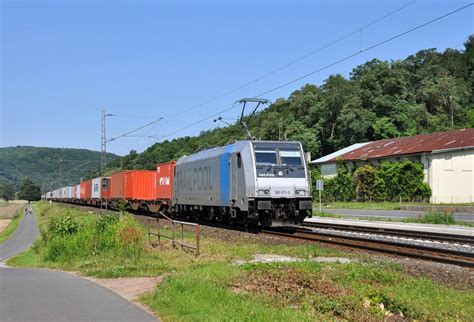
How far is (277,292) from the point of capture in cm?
890

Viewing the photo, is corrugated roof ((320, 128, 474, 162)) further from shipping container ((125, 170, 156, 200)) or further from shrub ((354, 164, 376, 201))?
shipping container ((125, 170, 156, 200))

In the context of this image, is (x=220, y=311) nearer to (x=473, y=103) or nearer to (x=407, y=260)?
(x=407, y=260)

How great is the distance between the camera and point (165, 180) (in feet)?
122

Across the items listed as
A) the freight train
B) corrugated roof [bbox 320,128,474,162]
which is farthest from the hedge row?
the freight train

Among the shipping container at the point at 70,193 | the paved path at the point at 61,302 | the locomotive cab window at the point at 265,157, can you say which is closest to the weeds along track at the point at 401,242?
the locomotive cab window at the point at 265,157

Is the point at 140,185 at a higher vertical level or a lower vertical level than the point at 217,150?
lower

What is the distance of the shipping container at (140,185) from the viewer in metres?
42.0

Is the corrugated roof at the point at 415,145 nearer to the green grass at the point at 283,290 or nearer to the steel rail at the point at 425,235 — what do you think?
the steel rail at the point at 425,235

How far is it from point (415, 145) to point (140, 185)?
96.0 ft

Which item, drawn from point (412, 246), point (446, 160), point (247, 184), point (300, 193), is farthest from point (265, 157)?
point (446, 160)

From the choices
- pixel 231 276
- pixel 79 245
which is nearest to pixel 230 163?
pixel 79 245

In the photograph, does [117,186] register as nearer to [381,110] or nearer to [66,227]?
[66,227]

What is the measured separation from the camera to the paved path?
26.0ft

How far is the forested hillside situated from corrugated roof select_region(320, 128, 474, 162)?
356 inches
